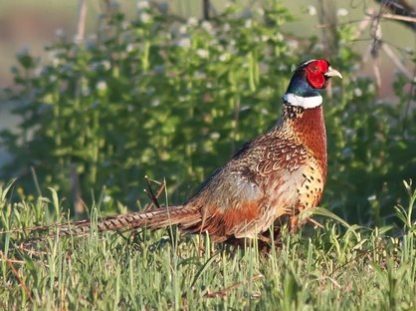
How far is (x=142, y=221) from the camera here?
6969 millimetres

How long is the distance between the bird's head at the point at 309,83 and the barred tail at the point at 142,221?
88 cm

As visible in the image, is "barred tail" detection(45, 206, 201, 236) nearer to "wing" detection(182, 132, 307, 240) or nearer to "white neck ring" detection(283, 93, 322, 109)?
"wing" detection(182, 132, 307, 240)

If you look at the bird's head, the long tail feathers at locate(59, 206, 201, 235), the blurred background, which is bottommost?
the blurred background

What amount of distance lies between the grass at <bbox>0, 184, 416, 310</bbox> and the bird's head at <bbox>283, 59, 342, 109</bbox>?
2.90 ft

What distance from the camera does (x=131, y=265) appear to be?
5734mm

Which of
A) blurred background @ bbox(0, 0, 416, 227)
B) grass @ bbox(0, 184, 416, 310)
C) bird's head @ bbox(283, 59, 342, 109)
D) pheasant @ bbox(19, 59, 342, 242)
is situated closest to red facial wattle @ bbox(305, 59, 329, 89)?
bird's head @ bbox(283, 59, 342, 109)

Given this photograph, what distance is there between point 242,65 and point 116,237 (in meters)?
3.44

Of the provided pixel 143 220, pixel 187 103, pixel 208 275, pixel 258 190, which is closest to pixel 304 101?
pixel 258 190

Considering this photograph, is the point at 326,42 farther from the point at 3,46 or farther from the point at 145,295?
the point at 3,46

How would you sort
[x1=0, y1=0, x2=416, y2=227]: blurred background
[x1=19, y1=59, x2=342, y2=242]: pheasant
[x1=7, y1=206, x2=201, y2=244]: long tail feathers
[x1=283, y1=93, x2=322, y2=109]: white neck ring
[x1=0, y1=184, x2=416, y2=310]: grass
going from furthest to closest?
[x1=0, y1=0, x2=416, y2=227]: blurred background
[x1=283, y1=93, x2=322, y2=109]: white neck ring
[x1=19, y1=59, x2=342, y2=242]: pheasant
[x1=7, y1=206, x2=201, y2=244]: long tail feathers
[x1=0, y1=184, x2=416, y2=310]: grass

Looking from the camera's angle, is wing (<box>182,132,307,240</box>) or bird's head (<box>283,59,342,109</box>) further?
bird's head (<box>283,59,342,109</box>)

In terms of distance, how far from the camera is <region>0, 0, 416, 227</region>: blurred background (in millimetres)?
9727

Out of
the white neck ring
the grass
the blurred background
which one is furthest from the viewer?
the blurred background

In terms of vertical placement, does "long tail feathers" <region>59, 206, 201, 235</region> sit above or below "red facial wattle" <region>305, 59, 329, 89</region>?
below
